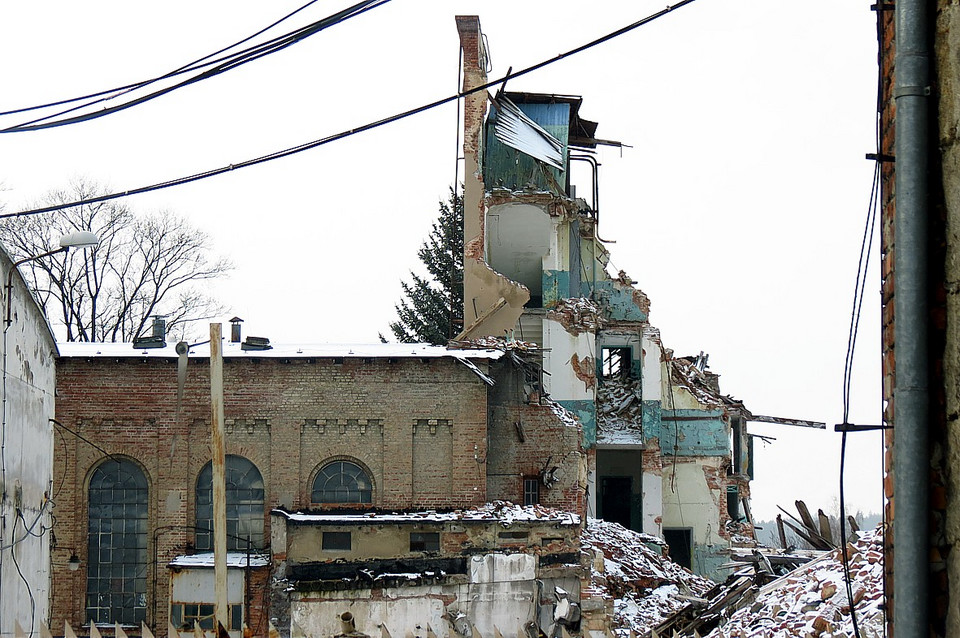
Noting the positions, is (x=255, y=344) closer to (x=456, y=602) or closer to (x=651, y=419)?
(x=456, y=602)

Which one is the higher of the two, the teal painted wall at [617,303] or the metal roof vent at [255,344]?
the teal painted wall at [617,303]

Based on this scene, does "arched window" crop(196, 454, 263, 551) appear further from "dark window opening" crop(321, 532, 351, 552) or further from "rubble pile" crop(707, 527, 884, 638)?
"rubble pile" crop(707, 527, 884, 638)

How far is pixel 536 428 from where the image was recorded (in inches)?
1117

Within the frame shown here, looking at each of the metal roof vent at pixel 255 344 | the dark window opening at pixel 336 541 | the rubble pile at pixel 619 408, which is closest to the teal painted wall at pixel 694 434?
the rubble pile at pixel 619 408

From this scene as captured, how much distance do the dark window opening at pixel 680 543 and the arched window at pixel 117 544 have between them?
17.8 meters

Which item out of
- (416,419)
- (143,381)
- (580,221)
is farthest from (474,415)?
(580,221)

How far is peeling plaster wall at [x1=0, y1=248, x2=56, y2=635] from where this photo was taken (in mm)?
14008

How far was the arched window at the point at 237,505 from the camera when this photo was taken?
26.7 metres

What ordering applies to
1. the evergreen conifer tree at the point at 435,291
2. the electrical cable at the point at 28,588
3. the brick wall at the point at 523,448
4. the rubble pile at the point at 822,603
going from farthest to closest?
1. the evergreen conifer tree at the point at 435,291
2. the brick wall at the point at 523,448
3. the electrical cable at the point at 28,588
4. the rubble pile at the point at 822,603

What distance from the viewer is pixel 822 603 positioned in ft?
38.4

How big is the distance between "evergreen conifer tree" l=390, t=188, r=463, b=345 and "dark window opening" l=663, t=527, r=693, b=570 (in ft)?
51.9

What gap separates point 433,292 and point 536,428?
24.5 m

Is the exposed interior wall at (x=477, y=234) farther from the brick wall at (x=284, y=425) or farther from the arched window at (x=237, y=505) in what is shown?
the arched window at (x=237, y=505)

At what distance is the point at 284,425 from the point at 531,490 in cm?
624
